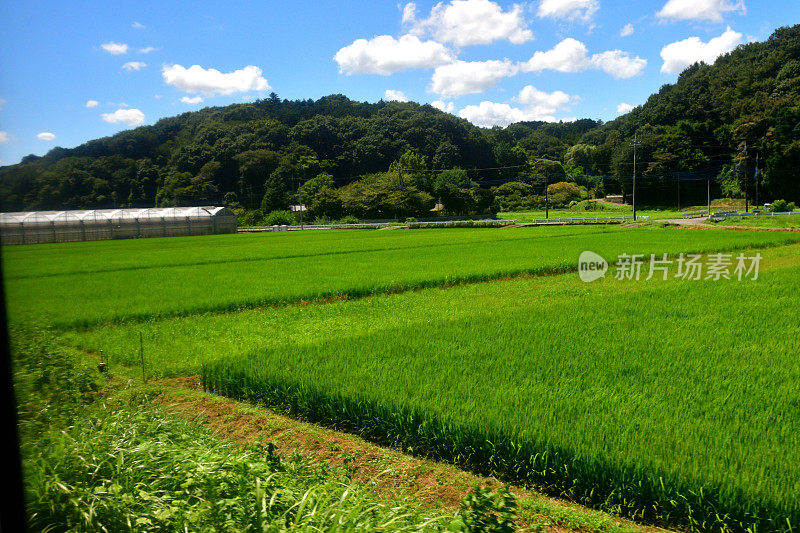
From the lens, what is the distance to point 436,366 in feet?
18.4

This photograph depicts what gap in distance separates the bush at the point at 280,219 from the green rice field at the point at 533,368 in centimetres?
5260

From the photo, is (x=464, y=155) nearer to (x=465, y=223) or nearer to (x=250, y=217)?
(x=465, y=223)

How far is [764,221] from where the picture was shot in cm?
3434

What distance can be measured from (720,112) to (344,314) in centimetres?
7221

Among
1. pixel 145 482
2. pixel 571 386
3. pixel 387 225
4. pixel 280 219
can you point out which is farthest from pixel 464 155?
pixel 145 482

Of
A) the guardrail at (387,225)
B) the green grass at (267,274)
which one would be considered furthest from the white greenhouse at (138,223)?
the green grass at (267,274)

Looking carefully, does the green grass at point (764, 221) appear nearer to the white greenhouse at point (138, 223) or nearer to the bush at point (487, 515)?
the bush at point (487, 515)

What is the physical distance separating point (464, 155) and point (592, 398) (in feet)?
250

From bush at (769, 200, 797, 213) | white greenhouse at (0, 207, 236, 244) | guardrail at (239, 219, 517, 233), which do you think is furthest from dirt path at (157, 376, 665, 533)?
bush at (769, 200, 797, 213)

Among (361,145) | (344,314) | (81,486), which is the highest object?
(361,145)

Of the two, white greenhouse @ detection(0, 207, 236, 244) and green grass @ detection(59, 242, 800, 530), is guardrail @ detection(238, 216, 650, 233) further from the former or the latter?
green grass @ detection(59, 242, 800, 530)

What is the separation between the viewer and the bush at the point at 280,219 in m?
65.1

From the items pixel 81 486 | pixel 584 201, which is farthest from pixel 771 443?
pixel 584 201

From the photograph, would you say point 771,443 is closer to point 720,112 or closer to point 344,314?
point 344,314
